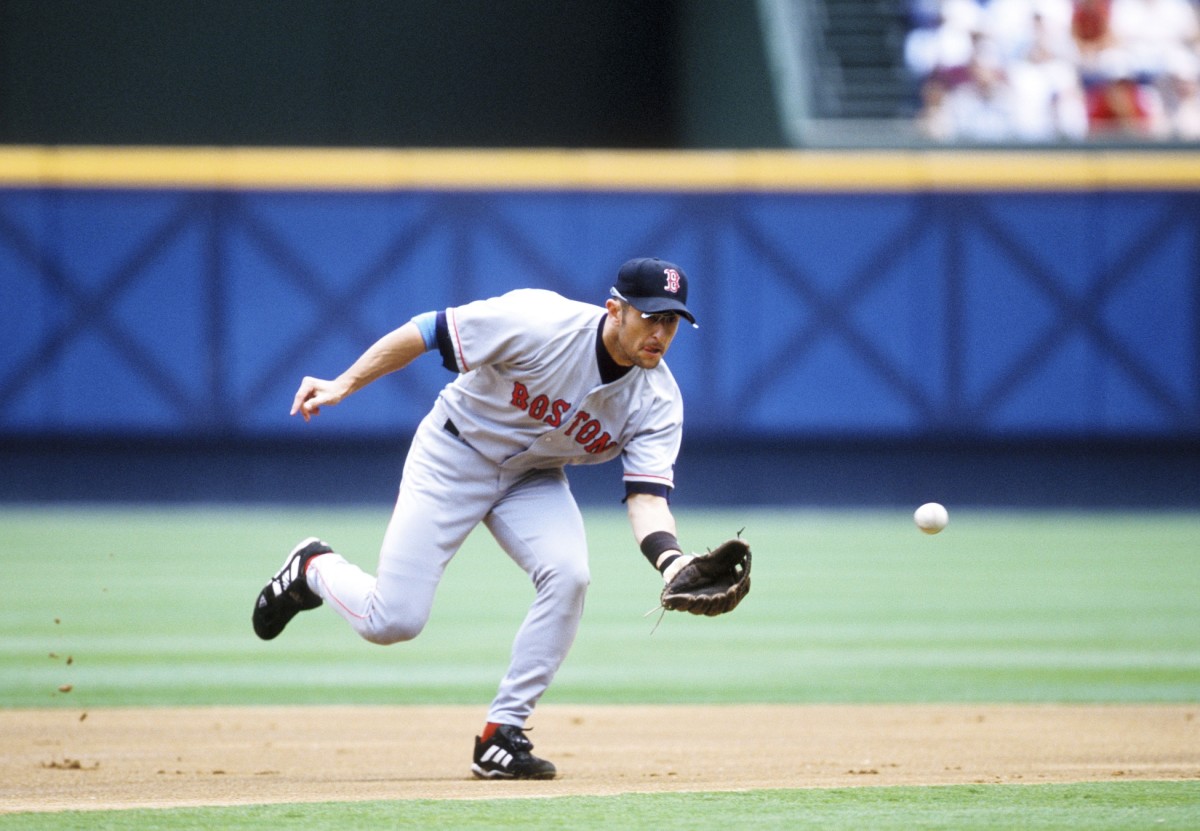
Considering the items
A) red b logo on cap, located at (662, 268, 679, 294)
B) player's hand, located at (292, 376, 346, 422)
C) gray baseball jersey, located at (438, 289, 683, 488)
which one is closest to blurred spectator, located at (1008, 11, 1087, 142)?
gray baseball jersey, located at (438, 289, 683, 488)

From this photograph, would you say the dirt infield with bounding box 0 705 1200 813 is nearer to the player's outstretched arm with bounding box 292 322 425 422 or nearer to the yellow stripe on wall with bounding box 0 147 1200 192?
the player's outstretched arm with bounding box 292 322 425 422

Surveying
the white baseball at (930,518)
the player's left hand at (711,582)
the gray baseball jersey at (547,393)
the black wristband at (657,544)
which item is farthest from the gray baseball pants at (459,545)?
the white baseball at (930,518)

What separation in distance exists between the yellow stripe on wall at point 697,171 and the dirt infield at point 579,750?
1159 centimetres

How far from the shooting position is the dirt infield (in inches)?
218

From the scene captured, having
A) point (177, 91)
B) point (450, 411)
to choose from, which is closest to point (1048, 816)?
point (450, 411)

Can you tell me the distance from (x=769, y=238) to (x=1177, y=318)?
4611 millimetres

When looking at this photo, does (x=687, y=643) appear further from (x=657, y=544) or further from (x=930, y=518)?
(x=657, y=544)

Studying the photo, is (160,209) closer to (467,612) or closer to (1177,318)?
(467,612)

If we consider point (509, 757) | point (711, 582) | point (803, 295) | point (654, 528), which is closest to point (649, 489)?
point (654, 528)

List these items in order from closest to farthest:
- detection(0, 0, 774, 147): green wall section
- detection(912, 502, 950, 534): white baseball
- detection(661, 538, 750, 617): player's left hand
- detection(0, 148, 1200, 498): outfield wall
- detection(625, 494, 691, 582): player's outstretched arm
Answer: detection(661, 538, 750, 617): player's left hand, detection(625, 494, 691, 582): player's outstretched arm, detection(912, 502, 950, 534): white baseball, detection(0, 148, 1200, 498): outfield wall, detection(0, 0, 774, 147): green wall section

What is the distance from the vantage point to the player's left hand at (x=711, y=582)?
5.15 m

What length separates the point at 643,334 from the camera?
17.7 feet

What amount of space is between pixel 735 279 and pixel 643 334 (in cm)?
1353

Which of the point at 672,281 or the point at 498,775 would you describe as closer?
the point at 672,281
